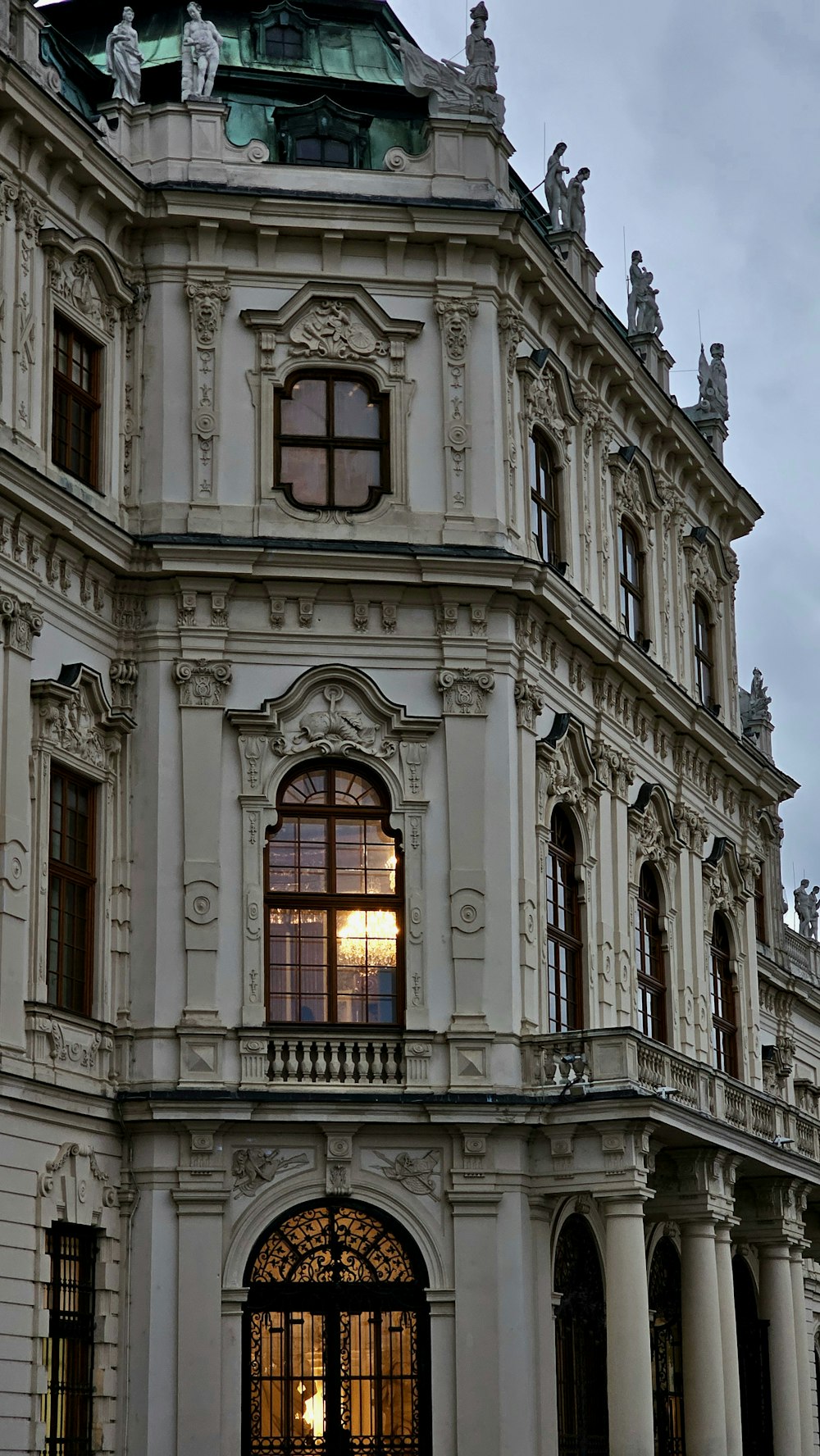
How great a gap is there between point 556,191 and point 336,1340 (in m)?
17.2

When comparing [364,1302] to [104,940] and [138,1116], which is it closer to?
[138,1116]

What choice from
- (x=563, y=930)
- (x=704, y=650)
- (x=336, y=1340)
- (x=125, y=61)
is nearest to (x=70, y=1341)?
(x=336, y=1340)

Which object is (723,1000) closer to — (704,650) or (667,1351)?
(704,650)

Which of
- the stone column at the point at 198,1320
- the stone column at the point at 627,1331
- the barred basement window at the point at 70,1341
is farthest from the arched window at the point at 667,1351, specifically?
the barred basement window at the point at 70,1341

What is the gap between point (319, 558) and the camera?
30031 mm

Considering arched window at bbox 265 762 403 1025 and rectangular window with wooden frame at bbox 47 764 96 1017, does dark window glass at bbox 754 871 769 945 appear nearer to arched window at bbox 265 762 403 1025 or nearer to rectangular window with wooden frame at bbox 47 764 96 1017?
arched window at bbox 265 762 403 1025

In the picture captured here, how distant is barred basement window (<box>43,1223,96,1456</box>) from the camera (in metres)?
26.7

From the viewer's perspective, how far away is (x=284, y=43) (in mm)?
33844

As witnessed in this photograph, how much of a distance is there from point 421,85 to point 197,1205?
14920 mm

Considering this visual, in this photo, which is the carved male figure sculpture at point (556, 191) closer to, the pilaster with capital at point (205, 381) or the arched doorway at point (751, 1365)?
the pilaster with capital at point (205, 381)

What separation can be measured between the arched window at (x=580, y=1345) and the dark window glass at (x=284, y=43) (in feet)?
53.8

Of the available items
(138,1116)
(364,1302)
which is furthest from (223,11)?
(364,1302)

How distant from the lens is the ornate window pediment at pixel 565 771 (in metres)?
31.6

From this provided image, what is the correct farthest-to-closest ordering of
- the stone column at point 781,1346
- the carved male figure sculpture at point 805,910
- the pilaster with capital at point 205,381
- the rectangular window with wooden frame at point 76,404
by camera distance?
the carved male figure sculpture at point 805,910, the stone column at point 781,1346, the pilaster with capital at point 205,381, the rectangular window with wooden frame at point 76,404
